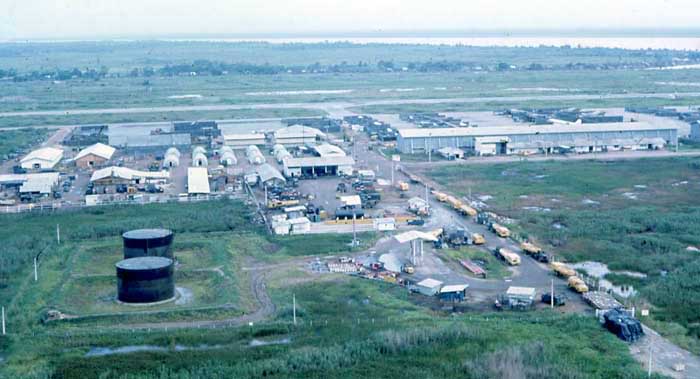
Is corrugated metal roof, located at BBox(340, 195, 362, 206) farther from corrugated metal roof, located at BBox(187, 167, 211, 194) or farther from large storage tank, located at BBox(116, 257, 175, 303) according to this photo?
large storage tank, located at BBox(116, 257, 175, 303)

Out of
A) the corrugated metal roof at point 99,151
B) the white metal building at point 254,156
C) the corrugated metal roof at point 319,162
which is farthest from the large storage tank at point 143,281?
the corrugated metal roof at point 99,151

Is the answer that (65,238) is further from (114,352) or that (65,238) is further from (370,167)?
(370,167)

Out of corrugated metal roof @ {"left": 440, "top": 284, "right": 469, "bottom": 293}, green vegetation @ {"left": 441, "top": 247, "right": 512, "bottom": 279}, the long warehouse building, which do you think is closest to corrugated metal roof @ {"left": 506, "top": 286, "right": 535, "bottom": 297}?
corrugated metal roof @ {"left": 440, "top": 284, "right": 469, "bottom": 293}

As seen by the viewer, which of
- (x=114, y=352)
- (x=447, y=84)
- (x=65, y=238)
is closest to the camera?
(x=114, y=352)

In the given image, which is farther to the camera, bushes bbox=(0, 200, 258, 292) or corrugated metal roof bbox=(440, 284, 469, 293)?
bushes bbox=(0, 200, 258, 292)

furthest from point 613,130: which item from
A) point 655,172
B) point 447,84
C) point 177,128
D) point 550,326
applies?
point 447,84
